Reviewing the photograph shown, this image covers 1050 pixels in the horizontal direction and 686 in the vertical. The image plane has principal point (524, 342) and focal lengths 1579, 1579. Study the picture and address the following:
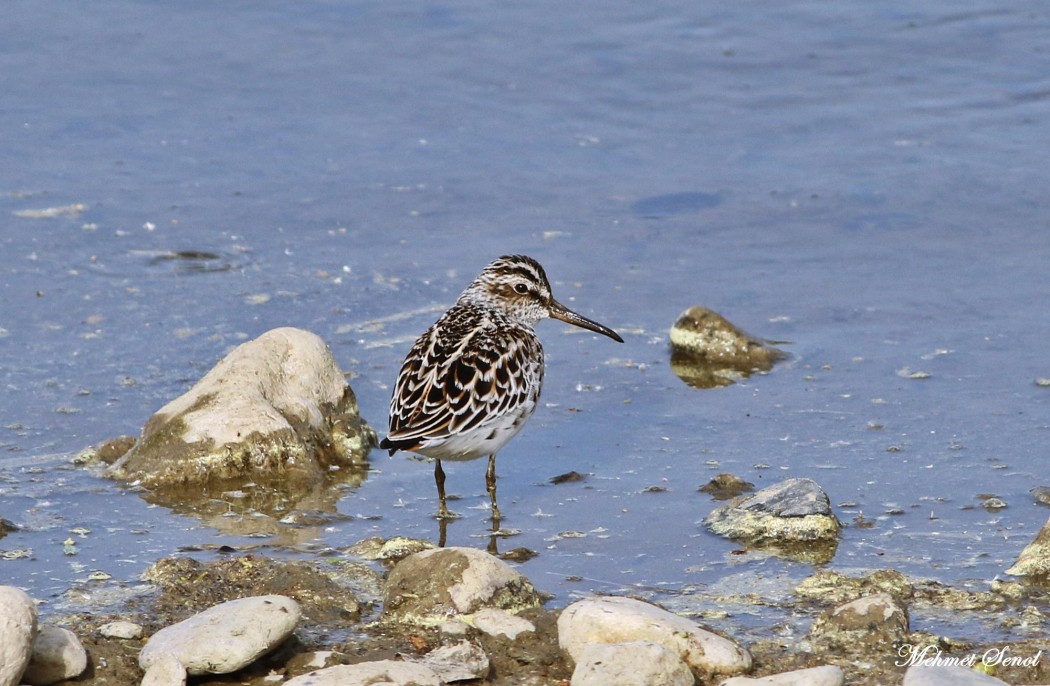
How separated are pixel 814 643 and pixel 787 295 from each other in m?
4.71

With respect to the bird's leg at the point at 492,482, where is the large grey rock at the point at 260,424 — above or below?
above

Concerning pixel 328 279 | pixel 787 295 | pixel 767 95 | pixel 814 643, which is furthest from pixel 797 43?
pixel 814 643

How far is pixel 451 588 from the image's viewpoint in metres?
5.88

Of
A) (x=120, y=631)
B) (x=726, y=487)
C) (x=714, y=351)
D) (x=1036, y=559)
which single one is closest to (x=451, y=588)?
(x=120, y=631)

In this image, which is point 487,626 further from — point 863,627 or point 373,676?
point 863,627

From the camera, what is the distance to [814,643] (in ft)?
18.7

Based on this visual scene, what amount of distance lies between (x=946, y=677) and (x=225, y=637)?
236 cm

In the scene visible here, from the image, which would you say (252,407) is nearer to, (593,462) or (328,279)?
(593,462)

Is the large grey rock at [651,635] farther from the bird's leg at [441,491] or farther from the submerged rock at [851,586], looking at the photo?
the bird's leg at [441,491]

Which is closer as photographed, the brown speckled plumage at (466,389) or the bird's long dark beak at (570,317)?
the brown speckled plumage at (466,389)

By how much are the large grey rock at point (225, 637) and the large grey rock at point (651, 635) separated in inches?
38.1

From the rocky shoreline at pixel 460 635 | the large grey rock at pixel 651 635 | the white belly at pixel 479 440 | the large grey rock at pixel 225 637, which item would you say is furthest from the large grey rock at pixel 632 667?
the white belly at pixel 479 440

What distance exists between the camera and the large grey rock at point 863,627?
222 inches

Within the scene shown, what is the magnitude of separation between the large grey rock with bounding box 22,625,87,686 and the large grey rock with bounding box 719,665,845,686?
218 centimetres
